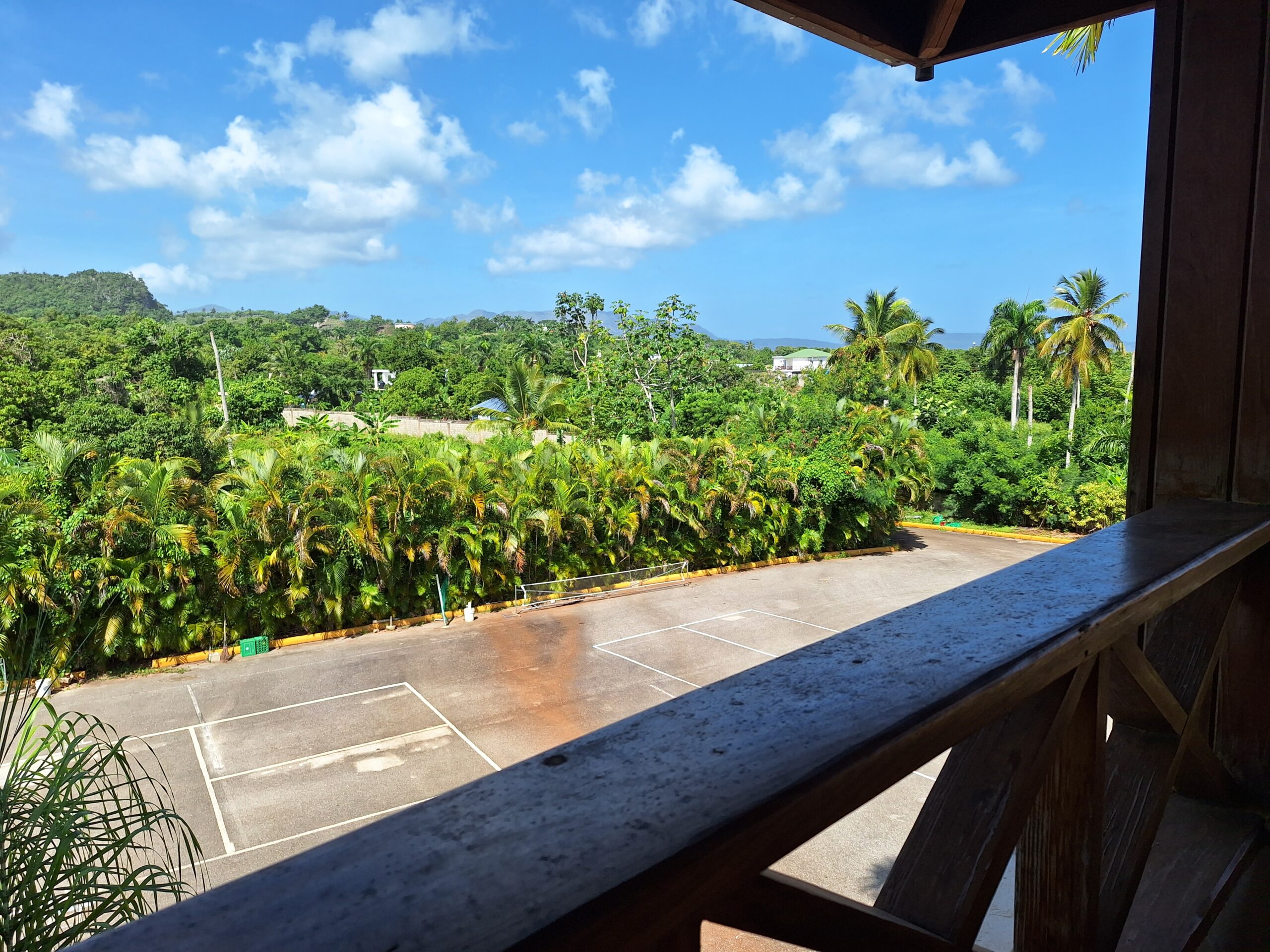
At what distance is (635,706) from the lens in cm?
831

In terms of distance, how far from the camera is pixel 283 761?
740cm

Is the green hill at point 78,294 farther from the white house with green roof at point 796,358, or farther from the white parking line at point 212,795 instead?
the white parking line at point 212,795

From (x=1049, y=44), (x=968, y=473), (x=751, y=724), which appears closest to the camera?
(x=751, y=724)

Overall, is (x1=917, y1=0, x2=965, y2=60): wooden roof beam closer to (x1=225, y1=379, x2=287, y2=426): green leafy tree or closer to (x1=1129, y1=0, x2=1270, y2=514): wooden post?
(x1=1129, y1=0, x2=1270, y2=514): wooden post

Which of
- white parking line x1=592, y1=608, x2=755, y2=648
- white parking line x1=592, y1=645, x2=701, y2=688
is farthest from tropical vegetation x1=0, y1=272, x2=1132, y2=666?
white parking line x1=592, y1=645, x2=701, y2=688

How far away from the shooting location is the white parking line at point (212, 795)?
19.8 ft

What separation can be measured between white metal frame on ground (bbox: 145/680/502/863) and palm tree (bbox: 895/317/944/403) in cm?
2212

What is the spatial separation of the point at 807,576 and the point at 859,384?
7.64 metres

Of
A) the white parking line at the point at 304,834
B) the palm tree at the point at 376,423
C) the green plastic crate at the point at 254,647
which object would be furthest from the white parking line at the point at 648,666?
the palm tree at the point at 376,423

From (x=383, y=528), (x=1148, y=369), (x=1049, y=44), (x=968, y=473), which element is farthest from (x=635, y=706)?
(x=968, y=473)

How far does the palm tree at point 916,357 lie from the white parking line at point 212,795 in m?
23.6

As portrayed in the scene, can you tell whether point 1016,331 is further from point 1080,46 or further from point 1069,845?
point 1069,845

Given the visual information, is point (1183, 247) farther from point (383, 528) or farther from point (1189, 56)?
point (383, 528)

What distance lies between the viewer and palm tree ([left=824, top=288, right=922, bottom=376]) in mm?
26781
